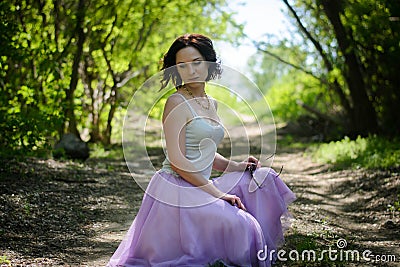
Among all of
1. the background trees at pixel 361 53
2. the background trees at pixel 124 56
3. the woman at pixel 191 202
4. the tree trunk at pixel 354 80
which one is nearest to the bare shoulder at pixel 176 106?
the woman at pixel 191 202

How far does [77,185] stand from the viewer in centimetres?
725

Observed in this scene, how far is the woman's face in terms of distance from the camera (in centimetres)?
379

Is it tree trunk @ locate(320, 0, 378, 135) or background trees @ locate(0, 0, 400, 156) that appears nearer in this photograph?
background trees @ locate(0, 0, 400, 156)

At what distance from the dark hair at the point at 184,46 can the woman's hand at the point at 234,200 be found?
2.70 feet

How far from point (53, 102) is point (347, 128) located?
6.47 metres

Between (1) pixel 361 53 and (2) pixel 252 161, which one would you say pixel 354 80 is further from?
(2) pixel 252 161

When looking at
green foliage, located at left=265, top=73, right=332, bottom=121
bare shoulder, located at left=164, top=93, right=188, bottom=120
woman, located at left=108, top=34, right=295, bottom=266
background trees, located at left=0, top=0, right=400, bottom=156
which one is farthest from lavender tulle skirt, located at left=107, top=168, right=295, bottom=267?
green foliage, located at left=265, top=73, right=332, bottom=121

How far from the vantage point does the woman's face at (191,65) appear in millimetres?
3795

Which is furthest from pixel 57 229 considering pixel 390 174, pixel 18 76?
pixel 18 76

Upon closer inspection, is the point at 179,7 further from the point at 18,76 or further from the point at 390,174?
the point at 390,174

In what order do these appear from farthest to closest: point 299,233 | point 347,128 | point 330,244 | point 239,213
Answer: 1. point 347,128
2. point 299,233
3. point 330,244
4. point 239,213

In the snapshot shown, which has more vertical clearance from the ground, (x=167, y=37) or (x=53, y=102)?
(x=167, y=37)

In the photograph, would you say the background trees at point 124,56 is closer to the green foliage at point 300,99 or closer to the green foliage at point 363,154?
the green foliage at point 300,99

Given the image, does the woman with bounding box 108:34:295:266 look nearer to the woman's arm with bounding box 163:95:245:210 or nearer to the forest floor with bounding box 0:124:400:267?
the woman's arm with bounding box 163:95:245:210
